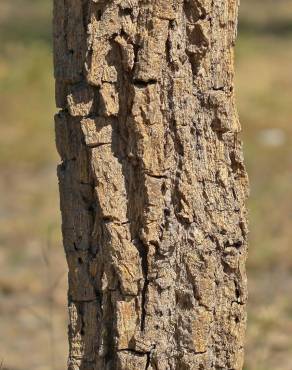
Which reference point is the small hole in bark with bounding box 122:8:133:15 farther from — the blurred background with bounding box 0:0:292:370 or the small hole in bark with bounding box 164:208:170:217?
the blurred background with bounding box 0:0:292:370

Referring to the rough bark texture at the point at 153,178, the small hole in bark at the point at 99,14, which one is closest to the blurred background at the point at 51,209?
the rough bark texture at the point at 153,178

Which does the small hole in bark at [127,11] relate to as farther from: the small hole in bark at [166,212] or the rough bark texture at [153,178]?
the small hole in bark at [166,212]

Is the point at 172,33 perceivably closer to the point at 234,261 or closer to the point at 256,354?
the point at 234,261

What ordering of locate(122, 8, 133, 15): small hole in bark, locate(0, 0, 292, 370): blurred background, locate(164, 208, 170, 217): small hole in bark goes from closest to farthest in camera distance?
locate(122, 8, 133, 15): small hole in bark, locate(164, 208, 170, 217): small hole in bark, locate(0, 0, 292, 370): blurred background

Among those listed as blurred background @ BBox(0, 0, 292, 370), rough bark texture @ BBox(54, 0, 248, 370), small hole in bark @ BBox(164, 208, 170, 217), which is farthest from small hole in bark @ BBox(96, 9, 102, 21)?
blurred background @ BBox(0, 0, 292, 370)

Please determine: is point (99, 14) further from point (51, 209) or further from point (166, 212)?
point (51, 209)
